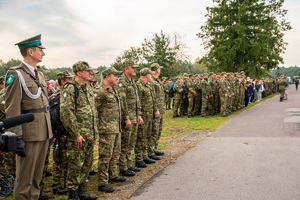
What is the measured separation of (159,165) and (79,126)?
2.67 metres

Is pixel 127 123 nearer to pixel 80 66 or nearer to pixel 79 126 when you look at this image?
pixel 79 126

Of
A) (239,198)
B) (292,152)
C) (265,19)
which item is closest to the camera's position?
(239,198)

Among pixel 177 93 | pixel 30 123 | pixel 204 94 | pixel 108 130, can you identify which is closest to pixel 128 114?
pixel 108 130

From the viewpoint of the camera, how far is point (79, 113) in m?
4.66

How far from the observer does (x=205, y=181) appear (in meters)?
5.51

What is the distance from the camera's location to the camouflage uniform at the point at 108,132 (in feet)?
17.5

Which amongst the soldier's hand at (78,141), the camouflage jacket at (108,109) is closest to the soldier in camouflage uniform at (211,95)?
the camouflage jacket at (108,109)

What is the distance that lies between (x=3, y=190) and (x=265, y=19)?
3214cm

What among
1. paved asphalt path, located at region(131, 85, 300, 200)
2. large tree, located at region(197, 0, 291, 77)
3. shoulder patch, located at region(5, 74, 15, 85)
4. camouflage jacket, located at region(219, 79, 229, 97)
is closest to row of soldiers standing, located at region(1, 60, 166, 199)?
paved asphalt path, located at region(131, 85, 300, 200)

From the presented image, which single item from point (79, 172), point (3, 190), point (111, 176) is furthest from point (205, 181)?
point (3, 190)

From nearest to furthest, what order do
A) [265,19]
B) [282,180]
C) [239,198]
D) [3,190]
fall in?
[239,198], [3,190], [282,180], [265,19]

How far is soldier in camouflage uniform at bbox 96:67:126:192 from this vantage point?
209 inches

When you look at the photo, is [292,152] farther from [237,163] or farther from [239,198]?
[239,198]

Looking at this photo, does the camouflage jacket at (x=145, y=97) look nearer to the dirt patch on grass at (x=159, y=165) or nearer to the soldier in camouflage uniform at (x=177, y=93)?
the dirt patch on grass at (x=159, y=165)
